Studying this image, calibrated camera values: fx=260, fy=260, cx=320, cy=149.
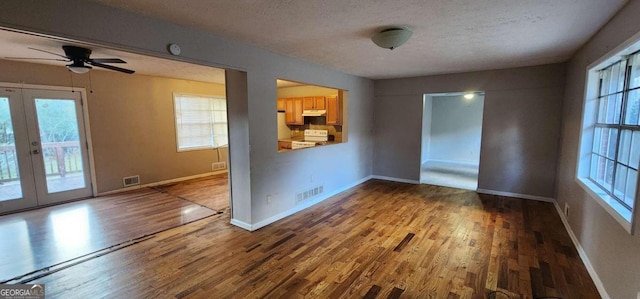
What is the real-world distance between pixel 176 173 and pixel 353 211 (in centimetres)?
440

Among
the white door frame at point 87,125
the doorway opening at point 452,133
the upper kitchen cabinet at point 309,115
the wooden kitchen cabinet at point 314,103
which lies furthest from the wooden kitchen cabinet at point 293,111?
the white door frame at point 87,125

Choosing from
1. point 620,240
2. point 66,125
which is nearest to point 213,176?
point 66,125

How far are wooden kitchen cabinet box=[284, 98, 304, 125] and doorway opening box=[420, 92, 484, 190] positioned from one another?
3.57m

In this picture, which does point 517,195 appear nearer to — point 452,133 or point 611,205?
point 611,205

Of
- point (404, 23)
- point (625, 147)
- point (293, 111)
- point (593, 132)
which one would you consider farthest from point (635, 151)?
point (293, 111)

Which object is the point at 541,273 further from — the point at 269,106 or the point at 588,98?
the point at 269,106

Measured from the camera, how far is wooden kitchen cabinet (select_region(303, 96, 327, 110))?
20.9 feet

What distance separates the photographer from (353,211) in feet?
13.6

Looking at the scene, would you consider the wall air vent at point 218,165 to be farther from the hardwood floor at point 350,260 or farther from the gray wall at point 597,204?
the gray wall at point 597,204

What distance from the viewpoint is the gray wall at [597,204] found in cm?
182

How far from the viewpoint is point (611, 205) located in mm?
A: 2139

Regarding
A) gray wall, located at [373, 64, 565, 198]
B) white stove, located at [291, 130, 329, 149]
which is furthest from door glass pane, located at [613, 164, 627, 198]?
white stove, located at [291, 130, 329, 149]

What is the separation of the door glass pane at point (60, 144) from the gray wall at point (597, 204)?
719 cm

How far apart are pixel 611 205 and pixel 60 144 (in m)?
7.41
